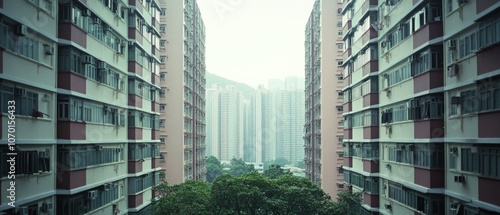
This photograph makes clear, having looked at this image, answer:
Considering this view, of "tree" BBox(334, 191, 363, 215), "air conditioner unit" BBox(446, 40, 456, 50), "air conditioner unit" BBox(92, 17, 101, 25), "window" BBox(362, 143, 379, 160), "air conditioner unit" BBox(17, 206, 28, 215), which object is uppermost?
"air conditioner unit" BBox(92, 17, 101, 25)

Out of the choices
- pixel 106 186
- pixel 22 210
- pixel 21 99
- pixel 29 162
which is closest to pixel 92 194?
pixel 106 186

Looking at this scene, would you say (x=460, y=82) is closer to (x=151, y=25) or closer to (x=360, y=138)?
(x=360, y=138)

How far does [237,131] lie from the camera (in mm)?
75812

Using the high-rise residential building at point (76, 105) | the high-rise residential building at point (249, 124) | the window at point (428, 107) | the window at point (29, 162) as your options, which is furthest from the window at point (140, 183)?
the high-rise residential building at point (249, 124)

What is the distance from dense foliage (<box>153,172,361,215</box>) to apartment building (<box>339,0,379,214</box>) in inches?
60.1

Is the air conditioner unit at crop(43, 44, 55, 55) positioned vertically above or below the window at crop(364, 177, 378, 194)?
above

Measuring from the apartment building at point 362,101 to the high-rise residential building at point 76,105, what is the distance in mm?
10097

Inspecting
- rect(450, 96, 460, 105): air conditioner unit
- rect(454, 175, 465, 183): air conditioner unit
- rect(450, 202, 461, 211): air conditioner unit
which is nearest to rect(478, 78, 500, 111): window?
rect(450, 96, 460, 105): air conditioner unit

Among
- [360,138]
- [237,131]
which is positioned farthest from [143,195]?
[237,131]

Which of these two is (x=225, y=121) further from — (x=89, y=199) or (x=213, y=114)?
(x=89, y=199)

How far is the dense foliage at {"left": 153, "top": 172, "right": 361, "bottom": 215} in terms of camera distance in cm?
2019

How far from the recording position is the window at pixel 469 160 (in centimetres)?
1083

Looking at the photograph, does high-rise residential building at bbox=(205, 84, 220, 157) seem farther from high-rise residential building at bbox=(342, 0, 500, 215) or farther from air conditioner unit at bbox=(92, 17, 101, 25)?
air conditioner unit at bbox=(92, 17, 101, 25)

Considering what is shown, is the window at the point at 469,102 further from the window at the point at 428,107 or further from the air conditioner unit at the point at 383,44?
the air conditioner unit at the point at 383,44
